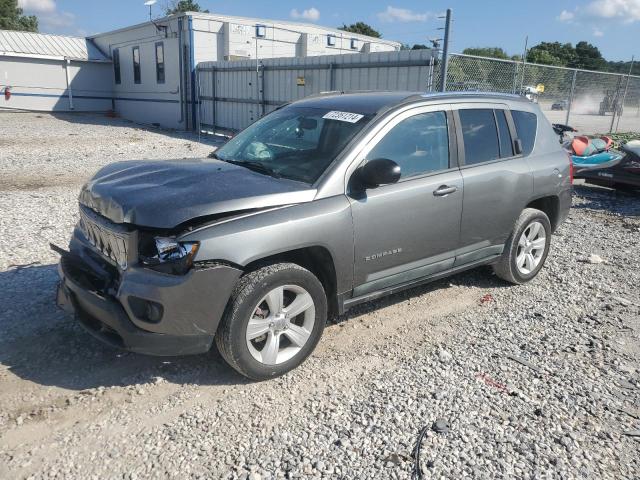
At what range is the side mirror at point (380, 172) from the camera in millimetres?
3523

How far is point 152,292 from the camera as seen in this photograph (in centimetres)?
296

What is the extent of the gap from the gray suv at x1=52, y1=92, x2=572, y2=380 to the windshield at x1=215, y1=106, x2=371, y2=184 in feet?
0.05

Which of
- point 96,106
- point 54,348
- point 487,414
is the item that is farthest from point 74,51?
point 487,414

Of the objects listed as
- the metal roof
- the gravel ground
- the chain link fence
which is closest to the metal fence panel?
the chain link fence

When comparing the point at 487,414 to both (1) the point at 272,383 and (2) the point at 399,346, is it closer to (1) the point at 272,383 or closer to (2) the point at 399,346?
(2) the point at 399,346

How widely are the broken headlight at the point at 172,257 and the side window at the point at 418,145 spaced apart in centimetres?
150

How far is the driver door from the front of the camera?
3.72 meters

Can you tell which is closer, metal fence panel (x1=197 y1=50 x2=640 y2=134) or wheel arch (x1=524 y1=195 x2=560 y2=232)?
wheel arch (x1=524 y1=195 x2=560 y2=232)

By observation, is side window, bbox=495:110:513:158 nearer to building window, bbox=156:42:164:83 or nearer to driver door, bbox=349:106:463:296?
driver door, bbox=349:106:463:296

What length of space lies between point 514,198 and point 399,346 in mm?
1881

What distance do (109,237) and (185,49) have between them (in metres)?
18.9

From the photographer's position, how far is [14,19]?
61344mm

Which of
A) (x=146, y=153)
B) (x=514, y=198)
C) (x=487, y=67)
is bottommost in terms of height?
(x=146, y=153)

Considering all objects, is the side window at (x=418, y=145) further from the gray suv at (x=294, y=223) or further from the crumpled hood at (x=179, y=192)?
the crumpled hood at (x=179, y=192)
